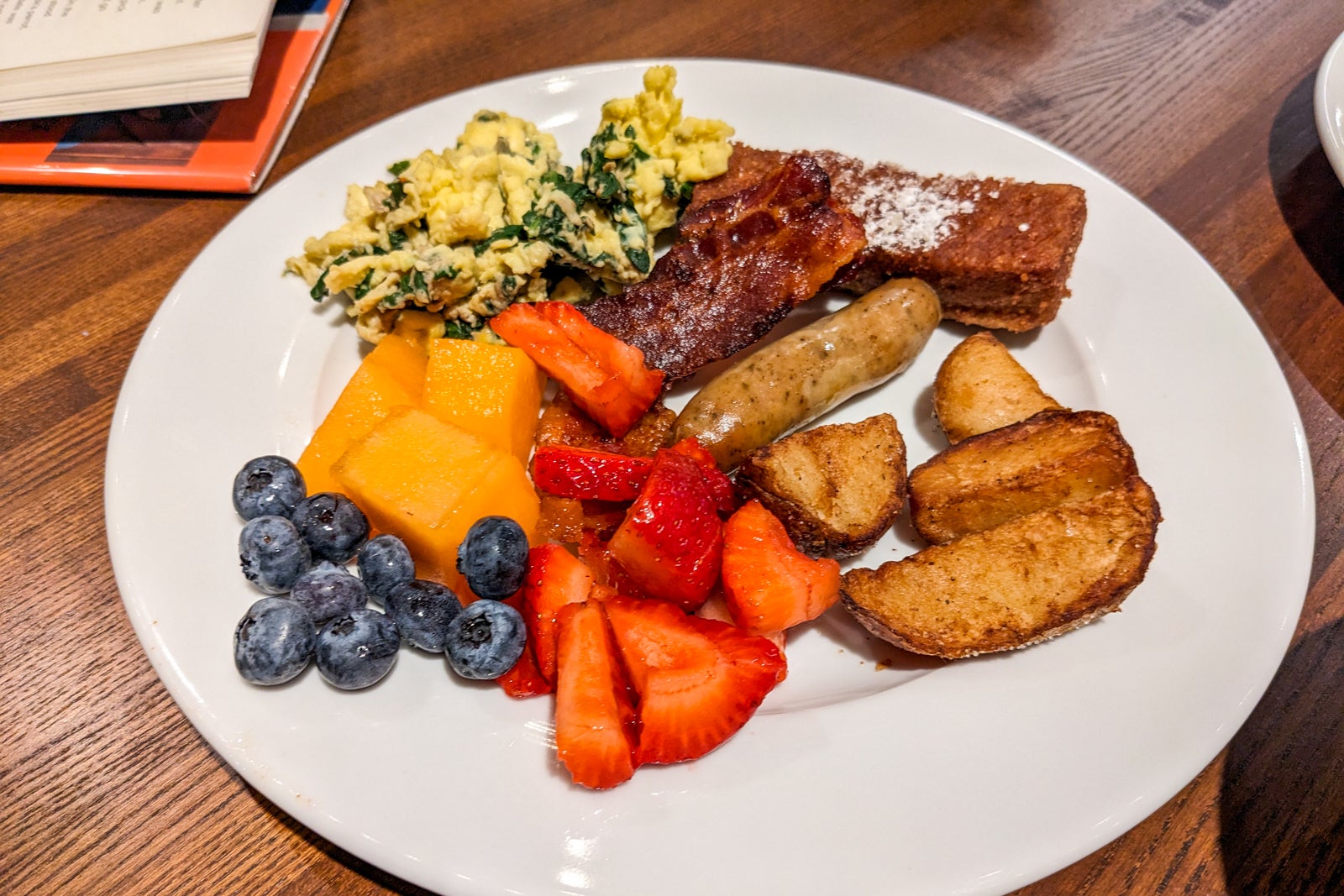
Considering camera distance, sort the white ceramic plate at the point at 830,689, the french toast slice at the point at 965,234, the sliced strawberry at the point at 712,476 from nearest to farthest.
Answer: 1. the white ceramic plate at the point at 830,689
2. the sliced strawberry at the point at 712,476
3. the french toast slice at the point at 965,234

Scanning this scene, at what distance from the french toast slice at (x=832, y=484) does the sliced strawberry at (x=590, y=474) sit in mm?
267

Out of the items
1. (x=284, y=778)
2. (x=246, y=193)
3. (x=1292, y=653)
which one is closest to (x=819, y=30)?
(x=246, y=193)

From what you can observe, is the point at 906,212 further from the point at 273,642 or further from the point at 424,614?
the point at 273,642

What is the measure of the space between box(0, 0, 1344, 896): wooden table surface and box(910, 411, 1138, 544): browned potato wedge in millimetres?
589

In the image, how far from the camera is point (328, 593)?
171 cm

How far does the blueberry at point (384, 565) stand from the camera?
5.74 feet

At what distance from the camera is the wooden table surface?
63.9 inches

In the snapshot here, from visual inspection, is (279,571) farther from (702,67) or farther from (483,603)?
(702,67)

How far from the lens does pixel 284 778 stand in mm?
1531

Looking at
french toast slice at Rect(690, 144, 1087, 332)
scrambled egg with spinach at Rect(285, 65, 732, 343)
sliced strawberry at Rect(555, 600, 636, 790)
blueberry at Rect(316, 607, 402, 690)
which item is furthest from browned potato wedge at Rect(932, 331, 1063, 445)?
blueberry at Rect(316, 607, 402, 690)

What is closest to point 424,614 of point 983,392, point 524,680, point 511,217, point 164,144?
point 524,680

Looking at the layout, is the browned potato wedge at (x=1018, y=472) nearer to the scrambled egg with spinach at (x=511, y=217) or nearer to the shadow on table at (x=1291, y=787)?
the shadow on table at (x=1291, y=787)

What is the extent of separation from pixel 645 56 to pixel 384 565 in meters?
2.35

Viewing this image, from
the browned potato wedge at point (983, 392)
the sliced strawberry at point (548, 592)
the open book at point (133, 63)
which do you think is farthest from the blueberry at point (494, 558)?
the open book at point (133, 63)
